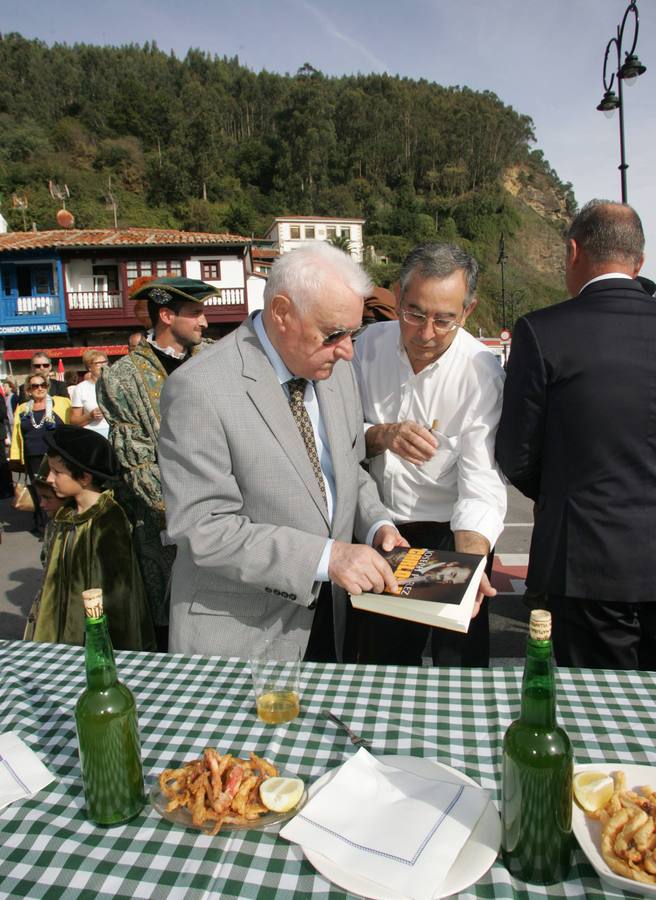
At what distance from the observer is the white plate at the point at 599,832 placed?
36.9 inches

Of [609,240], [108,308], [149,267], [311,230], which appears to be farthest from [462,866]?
[311,230]

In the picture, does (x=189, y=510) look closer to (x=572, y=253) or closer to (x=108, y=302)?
(x=572, y=253)

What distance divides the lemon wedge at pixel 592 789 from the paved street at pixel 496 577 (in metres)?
2.84

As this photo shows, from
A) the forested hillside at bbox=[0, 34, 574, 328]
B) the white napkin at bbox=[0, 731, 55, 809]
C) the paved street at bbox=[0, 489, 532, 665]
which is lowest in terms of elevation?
the paved street at bbox=[0, 489, 532, 665]

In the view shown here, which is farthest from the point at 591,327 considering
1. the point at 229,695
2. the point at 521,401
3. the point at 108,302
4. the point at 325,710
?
the point at 108,302

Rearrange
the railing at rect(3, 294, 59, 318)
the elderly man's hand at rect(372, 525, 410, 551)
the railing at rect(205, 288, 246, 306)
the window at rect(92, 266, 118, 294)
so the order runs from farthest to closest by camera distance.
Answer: the railing at rect(205, 288, 246, 306) < the window at rect(92, 266, 118, 294) < the railing at rect(3, 294, 59, 318) < the elderly man's hand at rect(372, 525, 410, 551)

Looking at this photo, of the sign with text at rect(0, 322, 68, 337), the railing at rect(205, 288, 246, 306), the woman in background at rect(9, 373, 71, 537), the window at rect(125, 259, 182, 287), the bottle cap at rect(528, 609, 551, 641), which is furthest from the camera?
the railing at rect(205, 288, 246, 306)

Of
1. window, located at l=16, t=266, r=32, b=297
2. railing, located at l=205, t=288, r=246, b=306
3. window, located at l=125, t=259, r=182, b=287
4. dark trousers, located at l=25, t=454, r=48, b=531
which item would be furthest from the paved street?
window, located at l=16, t=266, r=32, b=297

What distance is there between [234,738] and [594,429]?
1542 millimetres

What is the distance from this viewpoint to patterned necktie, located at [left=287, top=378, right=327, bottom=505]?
2061 mm

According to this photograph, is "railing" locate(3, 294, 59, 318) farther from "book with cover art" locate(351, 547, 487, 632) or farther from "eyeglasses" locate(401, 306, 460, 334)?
"book with cover art" locate(351, 547, 487, 632)

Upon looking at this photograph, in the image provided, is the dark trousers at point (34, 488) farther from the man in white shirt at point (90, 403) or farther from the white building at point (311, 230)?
the white building at point (311, 230)

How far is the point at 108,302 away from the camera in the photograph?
1160 inches

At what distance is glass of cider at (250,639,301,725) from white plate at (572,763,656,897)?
25.9 inches
